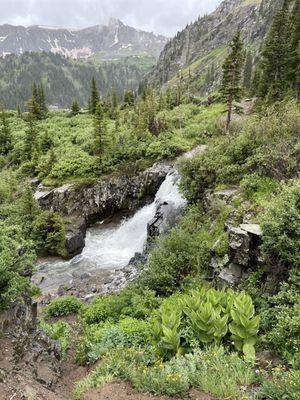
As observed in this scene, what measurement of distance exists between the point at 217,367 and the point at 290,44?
134 ft

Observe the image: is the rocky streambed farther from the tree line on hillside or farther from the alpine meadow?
the tree line on hillside

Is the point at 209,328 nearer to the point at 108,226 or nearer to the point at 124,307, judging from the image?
the point at 124,307

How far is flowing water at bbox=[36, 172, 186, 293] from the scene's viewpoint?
2469 cm

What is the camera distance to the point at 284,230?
11914 mm

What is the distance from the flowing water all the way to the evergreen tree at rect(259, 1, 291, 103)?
1796 centimetres

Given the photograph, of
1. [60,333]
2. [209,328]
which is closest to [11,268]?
[60,333]

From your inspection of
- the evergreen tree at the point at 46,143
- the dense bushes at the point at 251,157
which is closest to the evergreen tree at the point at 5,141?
the evergreen tree at the point at 46,143

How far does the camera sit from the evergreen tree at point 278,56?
38.5m

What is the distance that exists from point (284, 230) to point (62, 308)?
37.7 ft

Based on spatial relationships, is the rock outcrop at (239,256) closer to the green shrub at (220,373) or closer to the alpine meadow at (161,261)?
the alpine meadow at (161,261)

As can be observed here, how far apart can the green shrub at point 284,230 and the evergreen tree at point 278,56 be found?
2934cm

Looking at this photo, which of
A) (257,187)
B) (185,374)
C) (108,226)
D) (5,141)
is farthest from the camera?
(5,141)

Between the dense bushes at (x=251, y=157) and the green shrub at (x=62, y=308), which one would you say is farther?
the dense bushes at (x=251, y=157)

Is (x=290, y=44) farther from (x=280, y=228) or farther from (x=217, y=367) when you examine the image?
(x=217, y=367)
